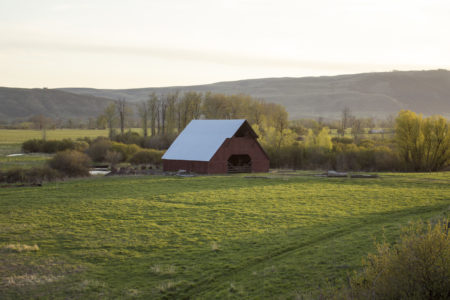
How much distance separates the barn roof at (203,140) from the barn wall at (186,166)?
35 cm

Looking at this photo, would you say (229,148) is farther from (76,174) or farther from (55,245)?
(55,245)

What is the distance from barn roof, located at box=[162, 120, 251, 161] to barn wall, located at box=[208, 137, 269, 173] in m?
0.54

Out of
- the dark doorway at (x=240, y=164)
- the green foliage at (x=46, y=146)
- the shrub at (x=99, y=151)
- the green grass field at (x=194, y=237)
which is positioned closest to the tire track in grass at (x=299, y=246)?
the green grass field at (x=194, y=237)

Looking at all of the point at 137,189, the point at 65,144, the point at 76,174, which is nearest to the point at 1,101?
the point at 65,144

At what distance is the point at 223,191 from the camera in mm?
27422

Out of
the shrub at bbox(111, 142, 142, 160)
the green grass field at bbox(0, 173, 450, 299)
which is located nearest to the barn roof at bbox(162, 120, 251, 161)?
the green grass field at bbox(0, 173, 450, 299)

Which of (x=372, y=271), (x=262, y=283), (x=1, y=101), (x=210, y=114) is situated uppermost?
(x=1, y=101)

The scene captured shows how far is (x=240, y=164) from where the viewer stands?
43000 millimetres

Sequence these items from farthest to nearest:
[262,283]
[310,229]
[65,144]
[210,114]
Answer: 1. [210,114]
2. [65,144]
3. [310,229]
4. [262,283]

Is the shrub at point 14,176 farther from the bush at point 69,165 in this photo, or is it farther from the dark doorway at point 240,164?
the dark doorway at point 240,164

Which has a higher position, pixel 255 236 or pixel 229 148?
pixel 229 148

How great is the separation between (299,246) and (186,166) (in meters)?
26.1

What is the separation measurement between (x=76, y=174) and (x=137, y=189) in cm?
1218

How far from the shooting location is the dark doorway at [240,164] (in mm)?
41003
